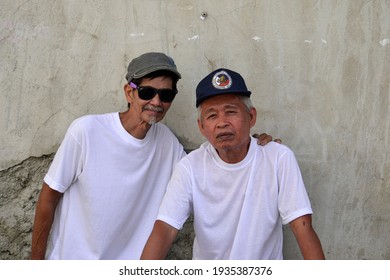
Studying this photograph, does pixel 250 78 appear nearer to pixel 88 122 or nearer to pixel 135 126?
pixel 135 126

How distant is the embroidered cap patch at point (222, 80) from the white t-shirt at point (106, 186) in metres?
0.60

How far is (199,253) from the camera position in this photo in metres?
3.52

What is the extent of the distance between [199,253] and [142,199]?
45 centimetres

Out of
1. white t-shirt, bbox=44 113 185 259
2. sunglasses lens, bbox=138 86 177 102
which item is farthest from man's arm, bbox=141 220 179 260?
sunglasses lens, bbox=138 86 177 102

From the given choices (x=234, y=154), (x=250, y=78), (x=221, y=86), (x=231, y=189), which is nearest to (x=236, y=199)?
(x=231, y=189)

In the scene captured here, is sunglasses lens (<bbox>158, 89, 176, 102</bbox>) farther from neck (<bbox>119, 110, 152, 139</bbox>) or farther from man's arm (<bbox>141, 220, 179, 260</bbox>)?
man's arm (<bbox>141, 220, 179, 260</bbox>)

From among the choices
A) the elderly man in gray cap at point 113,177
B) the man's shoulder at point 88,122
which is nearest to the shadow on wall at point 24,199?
the elderly man in gray cap at point 113,177

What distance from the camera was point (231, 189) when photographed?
3340mm

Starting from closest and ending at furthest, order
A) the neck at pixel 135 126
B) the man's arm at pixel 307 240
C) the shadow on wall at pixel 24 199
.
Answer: the man's arm at pixel 307 240
the neck at pixel 135 126
the shadow on wall at pixel 24 199

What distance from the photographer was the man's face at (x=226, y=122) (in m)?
3.23

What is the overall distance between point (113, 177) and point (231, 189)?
2.24 feet

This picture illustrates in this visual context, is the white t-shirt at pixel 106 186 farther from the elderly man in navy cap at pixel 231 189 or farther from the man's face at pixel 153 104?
the elderly man in navy cap at pixel 231 189
